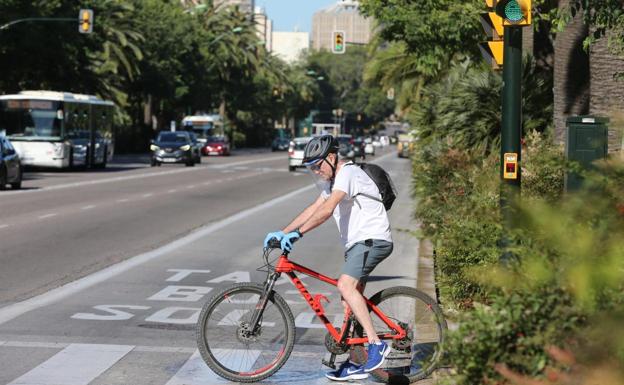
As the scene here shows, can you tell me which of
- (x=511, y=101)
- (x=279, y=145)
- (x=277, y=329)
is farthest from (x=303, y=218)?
(x=279, y=145)

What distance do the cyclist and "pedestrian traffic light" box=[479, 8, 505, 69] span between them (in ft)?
10.7

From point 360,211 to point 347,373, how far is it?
1.05m

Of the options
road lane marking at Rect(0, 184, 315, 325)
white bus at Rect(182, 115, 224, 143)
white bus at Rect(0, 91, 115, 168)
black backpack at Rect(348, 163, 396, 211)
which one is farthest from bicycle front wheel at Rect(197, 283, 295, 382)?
white bus at Rect(182, 115, 224, 143)

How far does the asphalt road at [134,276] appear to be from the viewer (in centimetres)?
870

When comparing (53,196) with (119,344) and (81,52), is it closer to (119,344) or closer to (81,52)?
(119,344)

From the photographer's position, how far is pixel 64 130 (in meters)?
47.8

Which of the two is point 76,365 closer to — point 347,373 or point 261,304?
point 261,304

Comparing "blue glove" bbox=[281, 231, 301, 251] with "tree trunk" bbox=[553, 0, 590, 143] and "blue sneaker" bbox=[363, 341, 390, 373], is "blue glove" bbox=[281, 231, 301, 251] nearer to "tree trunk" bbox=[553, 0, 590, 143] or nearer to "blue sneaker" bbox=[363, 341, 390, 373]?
"blue sneaker" bbox=[363, 341, 390, 373]

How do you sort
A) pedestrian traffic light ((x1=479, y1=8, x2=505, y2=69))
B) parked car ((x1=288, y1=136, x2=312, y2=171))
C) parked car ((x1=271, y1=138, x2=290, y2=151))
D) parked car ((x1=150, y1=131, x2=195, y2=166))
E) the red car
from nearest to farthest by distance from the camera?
pedestrian traffic light ((x1=479, y1=8, x2=505, y2=69)) → parked car ((x1=288, y1=136, x2=312, y2=171)) → parked car ((x1=150, y1=131, x2=195, y2=166)) → the red car → parked car ((x1=271, y1=138, x2=290, y2=151))

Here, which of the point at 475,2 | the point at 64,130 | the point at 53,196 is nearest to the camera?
the point at 475,2

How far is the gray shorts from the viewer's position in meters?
7.91

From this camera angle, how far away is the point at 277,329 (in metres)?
7.99

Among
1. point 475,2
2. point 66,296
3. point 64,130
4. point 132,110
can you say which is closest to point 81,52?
point 64,130

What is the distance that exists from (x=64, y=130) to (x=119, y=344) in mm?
39295
